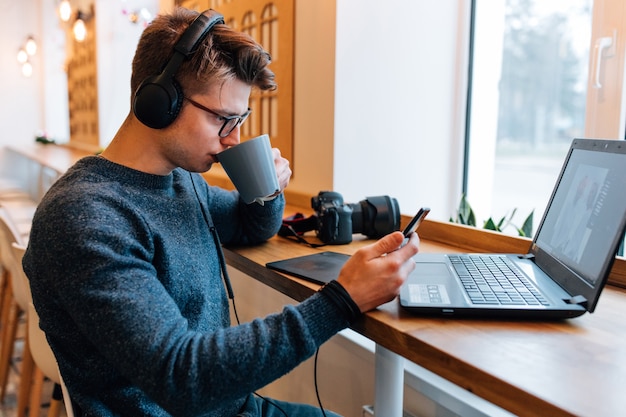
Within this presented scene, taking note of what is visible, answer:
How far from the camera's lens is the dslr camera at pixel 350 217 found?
1.30 m

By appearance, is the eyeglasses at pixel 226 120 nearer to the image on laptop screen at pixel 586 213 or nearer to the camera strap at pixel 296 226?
the camera strap at pixel 296 226

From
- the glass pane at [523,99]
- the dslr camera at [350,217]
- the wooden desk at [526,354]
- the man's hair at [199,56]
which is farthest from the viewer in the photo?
the glass pane at [523,99]

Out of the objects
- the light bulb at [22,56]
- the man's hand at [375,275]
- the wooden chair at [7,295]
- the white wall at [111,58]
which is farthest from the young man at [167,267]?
the light bulb at [22,56]

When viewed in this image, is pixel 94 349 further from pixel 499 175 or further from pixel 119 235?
pixel 499 175

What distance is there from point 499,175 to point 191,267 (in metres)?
1.33

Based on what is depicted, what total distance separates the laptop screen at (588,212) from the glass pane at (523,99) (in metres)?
0.69

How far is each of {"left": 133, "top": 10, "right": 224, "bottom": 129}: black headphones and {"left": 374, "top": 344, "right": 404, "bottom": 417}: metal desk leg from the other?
0.57 metres

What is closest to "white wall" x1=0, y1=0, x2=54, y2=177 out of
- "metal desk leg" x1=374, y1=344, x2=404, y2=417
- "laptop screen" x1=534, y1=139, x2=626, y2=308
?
"metal desk leg" x1=374, y1=344, x2=404, y2=417

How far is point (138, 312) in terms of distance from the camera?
701 millimetres

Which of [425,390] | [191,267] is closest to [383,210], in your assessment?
[425,390]

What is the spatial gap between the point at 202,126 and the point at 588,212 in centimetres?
62

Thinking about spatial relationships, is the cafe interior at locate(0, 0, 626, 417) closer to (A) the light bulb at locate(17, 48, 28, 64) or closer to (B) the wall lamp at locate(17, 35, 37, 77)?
(B) the wall lamp at locate(17, 35, 37, 77)

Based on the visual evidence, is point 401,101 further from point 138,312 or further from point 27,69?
point 27,69

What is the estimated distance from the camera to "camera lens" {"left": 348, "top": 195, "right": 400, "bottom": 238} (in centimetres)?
134
